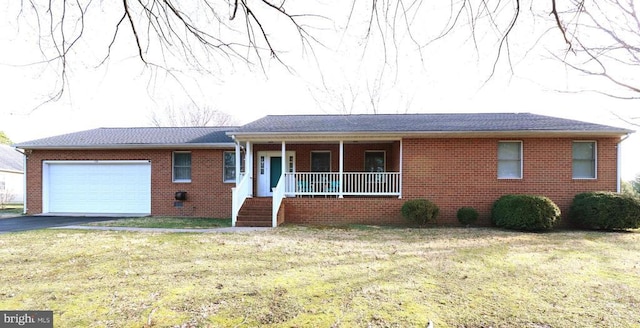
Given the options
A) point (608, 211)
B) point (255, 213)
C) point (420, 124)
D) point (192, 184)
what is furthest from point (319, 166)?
point (608, 211)

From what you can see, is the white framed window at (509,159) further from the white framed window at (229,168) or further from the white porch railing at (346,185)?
the white framed window at (229,168)

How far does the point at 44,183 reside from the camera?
14039 mm

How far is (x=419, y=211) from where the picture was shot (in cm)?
1053

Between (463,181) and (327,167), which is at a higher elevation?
(327,167)

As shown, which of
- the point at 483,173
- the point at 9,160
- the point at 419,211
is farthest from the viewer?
the point at 9,160

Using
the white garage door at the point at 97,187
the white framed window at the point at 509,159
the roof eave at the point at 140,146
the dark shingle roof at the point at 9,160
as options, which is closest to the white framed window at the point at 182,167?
the roof eave at the point at 140,146

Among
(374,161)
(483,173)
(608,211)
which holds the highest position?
(374,161)

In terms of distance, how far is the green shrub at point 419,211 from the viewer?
10.6 meters

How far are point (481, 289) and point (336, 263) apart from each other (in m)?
2.27

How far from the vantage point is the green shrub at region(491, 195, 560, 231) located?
375 inches

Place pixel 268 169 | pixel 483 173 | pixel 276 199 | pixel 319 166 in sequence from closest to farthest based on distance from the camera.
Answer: pixel 276 199 → pixel 483 173 → pixel 268 169 → pixel 319 166

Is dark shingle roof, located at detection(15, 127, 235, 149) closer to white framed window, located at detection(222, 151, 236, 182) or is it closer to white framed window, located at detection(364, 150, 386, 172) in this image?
white framed window, located at detection(222, 151, 236, 182)

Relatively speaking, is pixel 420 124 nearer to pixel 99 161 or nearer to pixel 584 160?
pixel 584 160

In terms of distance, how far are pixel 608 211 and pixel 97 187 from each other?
18.4 meters
